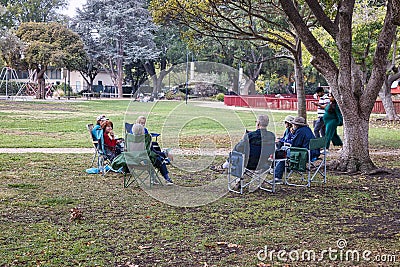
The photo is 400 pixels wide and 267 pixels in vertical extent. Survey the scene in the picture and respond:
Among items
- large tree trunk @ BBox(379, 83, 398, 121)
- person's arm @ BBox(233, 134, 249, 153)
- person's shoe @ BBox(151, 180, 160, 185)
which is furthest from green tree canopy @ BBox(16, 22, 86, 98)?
person's arm @ BBox(233, 134, 249, 153)

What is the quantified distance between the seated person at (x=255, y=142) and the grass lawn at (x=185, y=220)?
35cm

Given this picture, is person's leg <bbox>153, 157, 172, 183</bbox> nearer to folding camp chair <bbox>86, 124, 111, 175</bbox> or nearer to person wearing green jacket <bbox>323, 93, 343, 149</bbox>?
folding camp chair <bbox>86, 124, 111, 175</bbox>

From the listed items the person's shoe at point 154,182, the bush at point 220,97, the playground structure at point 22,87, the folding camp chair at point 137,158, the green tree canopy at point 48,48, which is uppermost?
the green tree canopy at point 48,48

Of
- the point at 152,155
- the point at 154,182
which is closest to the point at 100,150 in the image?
the point at 154,182

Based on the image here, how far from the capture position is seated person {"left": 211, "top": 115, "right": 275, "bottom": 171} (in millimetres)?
8227

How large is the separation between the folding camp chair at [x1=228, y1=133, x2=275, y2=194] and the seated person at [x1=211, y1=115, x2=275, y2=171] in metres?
0.04

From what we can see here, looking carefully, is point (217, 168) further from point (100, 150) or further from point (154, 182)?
point (100, 150)

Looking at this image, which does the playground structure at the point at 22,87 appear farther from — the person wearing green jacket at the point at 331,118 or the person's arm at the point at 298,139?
the person's arm at the point at 298,139

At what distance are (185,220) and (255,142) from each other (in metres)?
1.98

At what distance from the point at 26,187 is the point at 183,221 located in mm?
3234

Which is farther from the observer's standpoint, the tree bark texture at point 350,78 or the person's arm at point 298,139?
the tree bark texture at point 350,78

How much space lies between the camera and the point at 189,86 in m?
8.61

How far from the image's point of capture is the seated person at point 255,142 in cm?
823

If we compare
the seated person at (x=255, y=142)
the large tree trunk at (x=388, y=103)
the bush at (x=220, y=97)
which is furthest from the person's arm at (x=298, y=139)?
the large tree trunk at (x=388, y=103)
